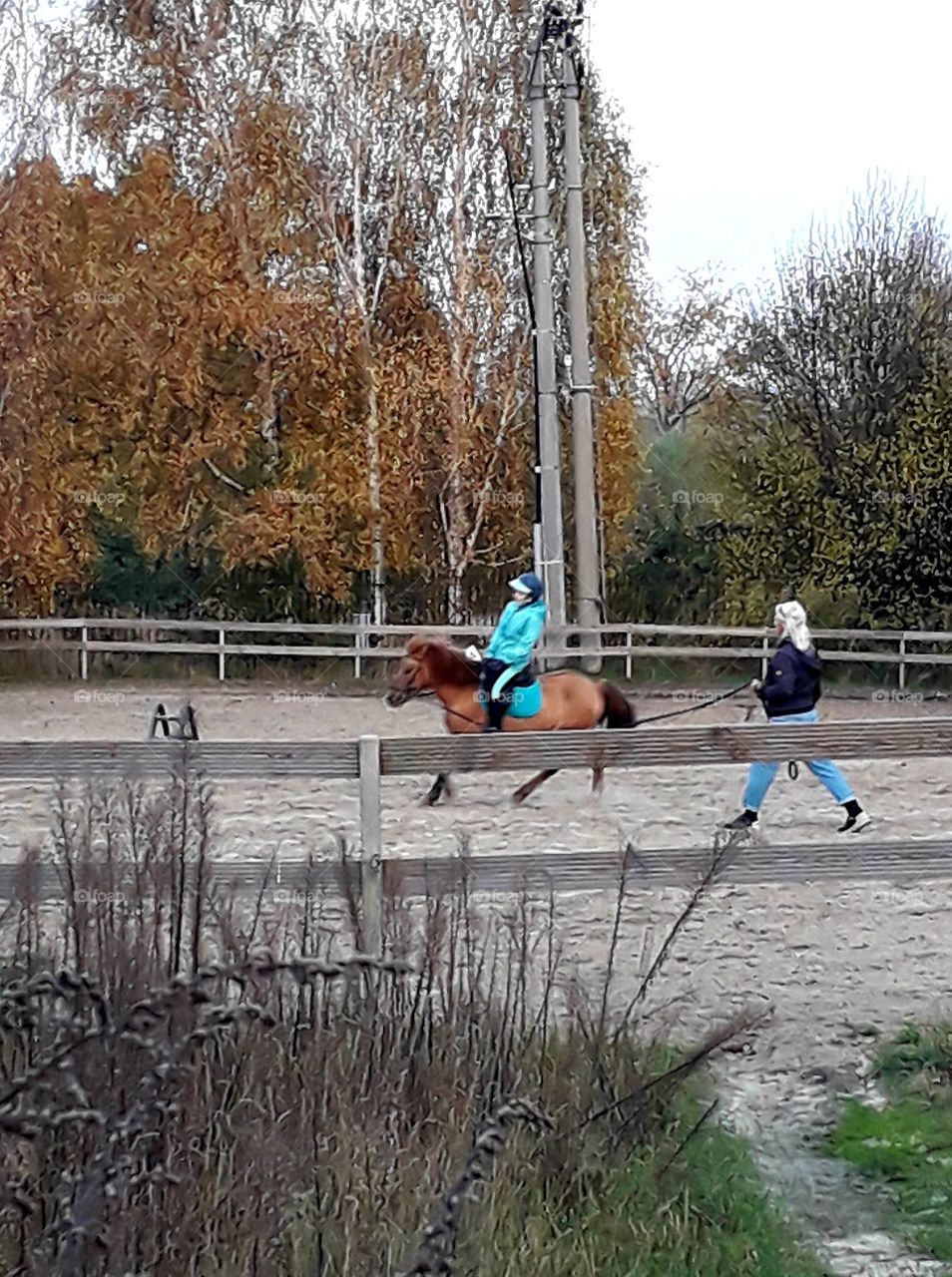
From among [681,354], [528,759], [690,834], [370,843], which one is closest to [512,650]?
[690,834]

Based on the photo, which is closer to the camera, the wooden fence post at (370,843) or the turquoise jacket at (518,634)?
the wooden fence post at (370,843)

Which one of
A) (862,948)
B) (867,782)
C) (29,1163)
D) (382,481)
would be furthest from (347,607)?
(29,1163)

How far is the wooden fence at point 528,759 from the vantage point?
5.85 meters

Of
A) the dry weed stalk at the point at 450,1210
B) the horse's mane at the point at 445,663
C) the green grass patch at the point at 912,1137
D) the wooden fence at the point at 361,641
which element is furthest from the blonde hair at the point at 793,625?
the wooden fence at the point at 361,641

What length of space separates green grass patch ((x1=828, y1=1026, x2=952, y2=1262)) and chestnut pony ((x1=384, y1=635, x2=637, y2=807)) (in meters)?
7.06

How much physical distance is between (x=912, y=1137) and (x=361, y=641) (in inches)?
784

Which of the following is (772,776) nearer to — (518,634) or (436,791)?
(518,634)

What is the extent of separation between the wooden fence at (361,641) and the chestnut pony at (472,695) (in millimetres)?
7915

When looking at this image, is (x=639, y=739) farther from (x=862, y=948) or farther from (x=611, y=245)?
(x=611, y=245)

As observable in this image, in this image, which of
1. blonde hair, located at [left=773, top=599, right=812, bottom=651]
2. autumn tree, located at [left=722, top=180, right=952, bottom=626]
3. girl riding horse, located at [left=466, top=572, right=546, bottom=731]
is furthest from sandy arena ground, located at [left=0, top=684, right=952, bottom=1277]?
autumn tree, located at [left=722, top=180, right=952, bottom=626]

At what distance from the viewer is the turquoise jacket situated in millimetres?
12578

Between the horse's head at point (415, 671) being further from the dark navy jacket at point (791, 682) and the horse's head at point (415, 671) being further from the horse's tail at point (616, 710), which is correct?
the dark navy jacket at point (791, 682)

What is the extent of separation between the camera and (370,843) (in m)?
5.86

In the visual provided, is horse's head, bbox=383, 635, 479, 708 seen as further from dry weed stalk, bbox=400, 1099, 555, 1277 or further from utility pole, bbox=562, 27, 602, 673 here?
dry weed stalk, bbox=400, 1099, 555, 1277
